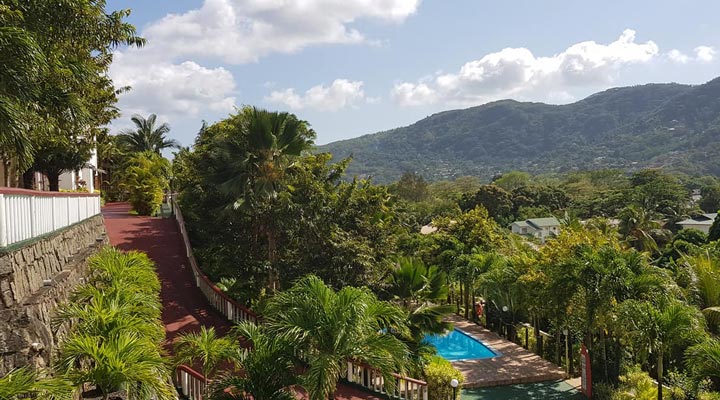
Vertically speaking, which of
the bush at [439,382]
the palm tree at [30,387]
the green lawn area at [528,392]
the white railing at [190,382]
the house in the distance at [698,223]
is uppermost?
the palm tree at [30,387]

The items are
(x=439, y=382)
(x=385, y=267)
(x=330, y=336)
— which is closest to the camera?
(x=330, y=336)

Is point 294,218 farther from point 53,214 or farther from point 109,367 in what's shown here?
point 109,367

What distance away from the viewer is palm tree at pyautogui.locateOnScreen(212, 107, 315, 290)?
47.4 feet

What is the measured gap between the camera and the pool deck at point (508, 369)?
51.0 ft

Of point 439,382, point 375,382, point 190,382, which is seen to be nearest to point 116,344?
point 190,382

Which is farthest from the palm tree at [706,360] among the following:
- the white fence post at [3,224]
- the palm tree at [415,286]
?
the white fence post at [3,224]

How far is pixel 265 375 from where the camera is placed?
744 cm

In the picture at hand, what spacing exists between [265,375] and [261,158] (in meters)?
8.50

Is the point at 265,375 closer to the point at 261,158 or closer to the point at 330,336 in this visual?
the point at 330,336

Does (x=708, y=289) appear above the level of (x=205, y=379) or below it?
below

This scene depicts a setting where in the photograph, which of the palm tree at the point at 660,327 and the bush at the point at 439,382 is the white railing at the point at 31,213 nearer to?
the bush at the point at 439,382

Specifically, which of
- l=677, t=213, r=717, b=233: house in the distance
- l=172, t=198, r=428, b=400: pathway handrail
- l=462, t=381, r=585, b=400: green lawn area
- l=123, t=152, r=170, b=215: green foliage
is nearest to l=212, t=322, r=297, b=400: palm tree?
l=172, t=198, r=428, b=400: pathway handrail

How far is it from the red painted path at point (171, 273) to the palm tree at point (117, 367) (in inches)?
216

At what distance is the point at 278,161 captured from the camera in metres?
14.9
